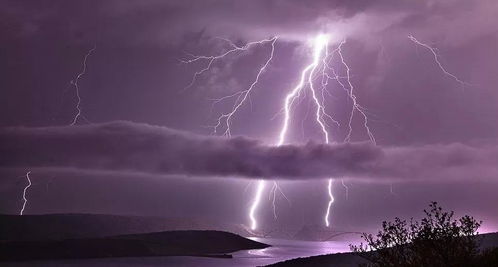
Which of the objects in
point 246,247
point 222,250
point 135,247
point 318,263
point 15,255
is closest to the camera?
point 318,263

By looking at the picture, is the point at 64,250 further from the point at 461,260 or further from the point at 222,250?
the point at 461,260

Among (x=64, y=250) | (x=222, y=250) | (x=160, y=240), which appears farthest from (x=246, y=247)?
(x=64, y=250)

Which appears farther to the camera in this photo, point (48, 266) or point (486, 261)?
point (48, 266)

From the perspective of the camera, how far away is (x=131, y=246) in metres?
155

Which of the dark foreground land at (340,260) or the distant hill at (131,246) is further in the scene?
the distant hill at (131,246)

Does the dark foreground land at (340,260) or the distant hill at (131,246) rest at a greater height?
the distant hill at (131,246)

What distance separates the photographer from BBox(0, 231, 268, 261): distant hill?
13888 cm

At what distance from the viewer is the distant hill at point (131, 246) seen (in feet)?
456

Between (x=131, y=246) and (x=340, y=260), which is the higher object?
(x=131, y=246)

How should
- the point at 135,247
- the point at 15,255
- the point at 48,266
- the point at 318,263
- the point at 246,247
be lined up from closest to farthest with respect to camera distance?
the point at 318,263 < the point at 48,266 < the point at 15,255 < the point at 135,247 < the point at 246,247

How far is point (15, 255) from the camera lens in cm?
13412

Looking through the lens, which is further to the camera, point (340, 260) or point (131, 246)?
point (131, 246)

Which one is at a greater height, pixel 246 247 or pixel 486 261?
pixel 246 247

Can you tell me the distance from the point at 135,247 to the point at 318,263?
120071 mm
